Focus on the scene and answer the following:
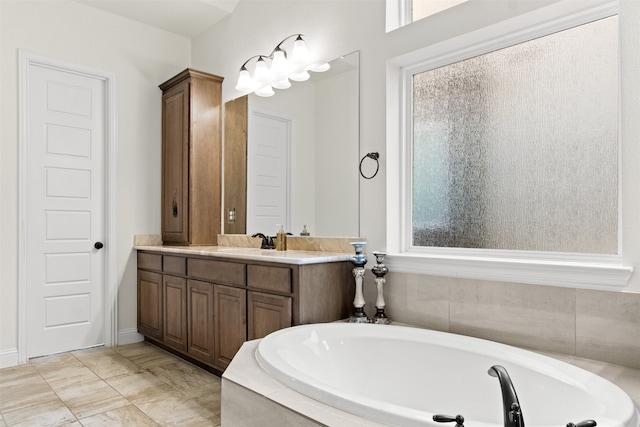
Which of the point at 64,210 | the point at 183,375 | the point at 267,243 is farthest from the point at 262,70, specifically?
the point at 183,375

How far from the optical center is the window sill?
68.7 inches

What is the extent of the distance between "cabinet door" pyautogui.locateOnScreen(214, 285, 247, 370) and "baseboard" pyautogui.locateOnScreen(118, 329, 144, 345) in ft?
4.65

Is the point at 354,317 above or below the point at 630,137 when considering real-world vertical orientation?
below

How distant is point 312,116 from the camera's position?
9.91ft

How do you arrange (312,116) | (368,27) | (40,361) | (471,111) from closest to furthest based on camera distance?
(471,111) → (368,27) → (312,116) → (40,361)

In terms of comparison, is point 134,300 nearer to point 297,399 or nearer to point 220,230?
point 220,230

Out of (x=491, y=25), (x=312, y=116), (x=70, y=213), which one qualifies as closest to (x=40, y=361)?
(x=70, y=213)

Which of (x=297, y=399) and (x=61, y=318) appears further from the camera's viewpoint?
(x=61, y=318)

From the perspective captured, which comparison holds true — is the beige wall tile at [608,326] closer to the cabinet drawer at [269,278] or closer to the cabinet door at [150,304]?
the cabinet drawer at [269,278]

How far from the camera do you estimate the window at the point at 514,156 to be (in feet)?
6.22

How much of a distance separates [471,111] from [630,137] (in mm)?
785

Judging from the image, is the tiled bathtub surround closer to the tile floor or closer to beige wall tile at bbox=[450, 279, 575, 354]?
beige wall tile at bbox=[450, 279, 575, 354]

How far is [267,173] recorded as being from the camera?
3.34 meters

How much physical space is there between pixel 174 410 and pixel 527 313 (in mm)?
1884
